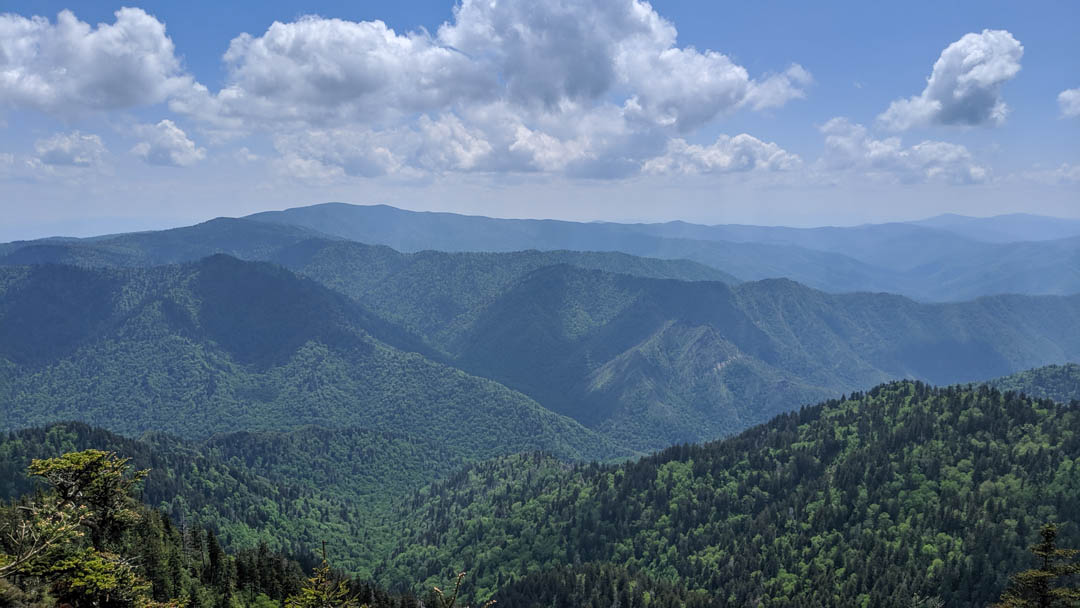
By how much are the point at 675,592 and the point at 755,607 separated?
21.5m

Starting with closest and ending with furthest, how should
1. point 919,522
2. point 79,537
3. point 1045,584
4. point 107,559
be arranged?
1. point 107,559
2. point 79,537
3. point 1045,584
4. point 919,522

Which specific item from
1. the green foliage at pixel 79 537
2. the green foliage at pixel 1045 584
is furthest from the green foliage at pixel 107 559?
the green foliage at pixel 1045 584

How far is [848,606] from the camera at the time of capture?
144000 millimetres

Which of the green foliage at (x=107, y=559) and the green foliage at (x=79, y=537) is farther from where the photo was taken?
the green foliage at (x=107, y=559)

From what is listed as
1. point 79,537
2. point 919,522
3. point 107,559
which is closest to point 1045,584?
point 107,559

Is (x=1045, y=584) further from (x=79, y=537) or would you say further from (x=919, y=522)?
(x=919, y=522)

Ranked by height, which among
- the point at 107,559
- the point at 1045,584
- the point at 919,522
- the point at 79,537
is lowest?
the point at 919,522

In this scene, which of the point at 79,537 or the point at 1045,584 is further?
the point at 1045,584

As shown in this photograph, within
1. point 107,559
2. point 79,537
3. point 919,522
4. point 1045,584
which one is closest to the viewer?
point 107,559

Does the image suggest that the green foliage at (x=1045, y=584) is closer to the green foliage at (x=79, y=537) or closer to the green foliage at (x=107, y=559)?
the green foliage at (x=107, y=559)

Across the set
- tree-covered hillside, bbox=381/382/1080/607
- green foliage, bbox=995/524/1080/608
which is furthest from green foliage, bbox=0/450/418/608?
tree-covered hillside, bbox=381/382/1080/607

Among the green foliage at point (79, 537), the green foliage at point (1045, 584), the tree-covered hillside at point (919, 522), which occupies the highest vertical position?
the green foliage at point (79, 537)

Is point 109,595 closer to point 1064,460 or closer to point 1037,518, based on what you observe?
point 1037,518

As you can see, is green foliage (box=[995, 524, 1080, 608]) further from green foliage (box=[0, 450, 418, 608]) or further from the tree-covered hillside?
the tree-covered hillside
